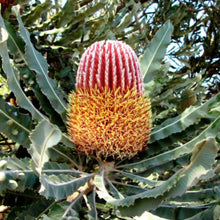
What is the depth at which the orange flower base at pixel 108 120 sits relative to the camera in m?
1.58

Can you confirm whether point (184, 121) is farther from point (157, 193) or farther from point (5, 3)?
point (5, 3)

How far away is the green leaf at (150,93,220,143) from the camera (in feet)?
5.75

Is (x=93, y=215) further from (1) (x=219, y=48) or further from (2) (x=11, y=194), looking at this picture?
(1) (x=219, y=48)

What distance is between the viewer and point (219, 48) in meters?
4.00

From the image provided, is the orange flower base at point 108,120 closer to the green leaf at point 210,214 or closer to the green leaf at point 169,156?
the green leaf at point 169,156

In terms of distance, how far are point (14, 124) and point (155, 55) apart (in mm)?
897

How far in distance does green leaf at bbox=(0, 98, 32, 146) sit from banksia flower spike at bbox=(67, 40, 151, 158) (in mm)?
226

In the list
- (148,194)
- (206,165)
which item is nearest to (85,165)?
(148,194)

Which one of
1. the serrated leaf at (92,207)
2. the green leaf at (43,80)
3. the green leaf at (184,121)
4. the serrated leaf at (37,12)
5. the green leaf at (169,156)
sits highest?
the serrated leaf at (37,12)

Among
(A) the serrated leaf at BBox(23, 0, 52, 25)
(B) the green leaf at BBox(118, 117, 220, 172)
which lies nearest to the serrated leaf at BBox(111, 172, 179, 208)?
(B) the green leaf at BBox(118, 117, 220, 172)

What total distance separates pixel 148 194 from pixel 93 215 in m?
0.36

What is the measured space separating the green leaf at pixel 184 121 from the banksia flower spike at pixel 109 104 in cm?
17

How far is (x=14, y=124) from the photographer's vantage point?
5.52 feet

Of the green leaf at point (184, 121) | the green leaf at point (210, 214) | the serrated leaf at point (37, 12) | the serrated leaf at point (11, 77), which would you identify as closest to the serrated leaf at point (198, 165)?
the green leaf at point (210, 214)
